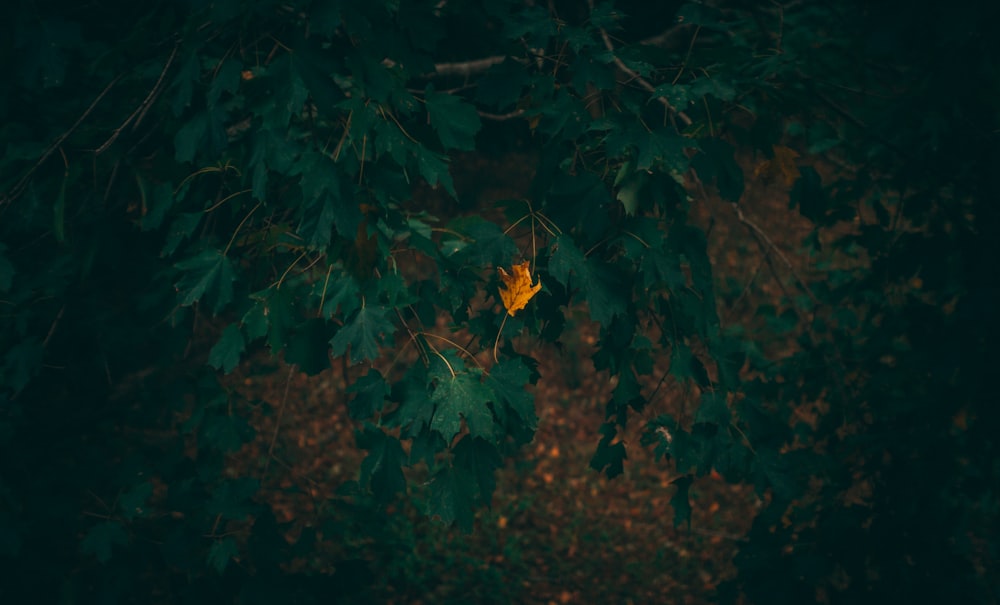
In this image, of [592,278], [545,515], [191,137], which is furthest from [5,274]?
[545,515]

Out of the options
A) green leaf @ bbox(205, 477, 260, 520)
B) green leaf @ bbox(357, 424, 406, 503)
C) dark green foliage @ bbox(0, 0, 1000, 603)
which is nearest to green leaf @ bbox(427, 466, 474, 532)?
dark green foliage @ bbox(0, 0, 1000, 603)

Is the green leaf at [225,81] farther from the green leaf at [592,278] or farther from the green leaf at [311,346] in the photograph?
the green leaf at [592,278]

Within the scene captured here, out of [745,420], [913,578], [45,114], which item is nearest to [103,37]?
[45,114]

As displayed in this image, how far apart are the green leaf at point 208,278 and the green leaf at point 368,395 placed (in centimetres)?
47

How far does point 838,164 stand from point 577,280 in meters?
2.44

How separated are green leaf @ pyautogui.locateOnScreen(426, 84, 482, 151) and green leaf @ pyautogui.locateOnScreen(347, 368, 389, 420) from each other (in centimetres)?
68

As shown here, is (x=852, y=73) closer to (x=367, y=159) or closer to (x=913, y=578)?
(x=913, y=578)

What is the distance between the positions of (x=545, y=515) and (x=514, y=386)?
3870 mm

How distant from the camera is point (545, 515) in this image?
5.56 meters

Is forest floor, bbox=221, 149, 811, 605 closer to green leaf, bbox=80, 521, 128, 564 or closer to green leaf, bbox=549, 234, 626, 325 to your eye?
green leaf, bbox=80, 521, 128, 564

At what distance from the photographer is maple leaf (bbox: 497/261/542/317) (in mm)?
1994

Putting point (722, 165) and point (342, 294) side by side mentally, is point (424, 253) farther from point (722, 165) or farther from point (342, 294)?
point (722, 165)

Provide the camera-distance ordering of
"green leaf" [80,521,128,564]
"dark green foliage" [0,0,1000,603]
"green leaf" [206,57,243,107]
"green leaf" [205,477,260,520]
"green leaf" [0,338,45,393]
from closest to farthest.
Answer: "green leaf" [206,57,243,107]
"dark green foliage" [0,0,1000,603]
"green leaf" [0,338,45,393]
"green leaf" [80,521,128,564]
"green leaf" [205,477,260,520]

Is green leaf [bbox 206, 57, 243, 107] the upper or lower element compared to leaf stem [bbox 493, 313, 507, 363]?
upper
